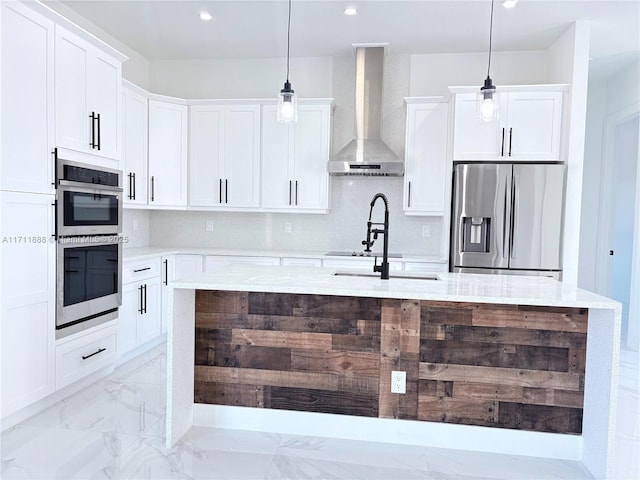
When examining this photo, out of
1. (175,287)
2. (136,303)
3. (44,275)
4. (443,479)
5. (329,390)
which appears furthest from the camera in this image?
(136,303)

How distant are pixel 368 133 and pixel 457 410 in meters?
2.98

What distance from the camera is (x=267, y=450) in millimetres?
2406

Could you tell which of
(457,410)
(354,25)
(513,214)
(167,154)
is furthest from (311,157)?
(457,410)

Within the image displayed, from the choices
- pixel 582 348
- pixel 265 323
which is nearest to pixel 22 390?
pixel 265 323

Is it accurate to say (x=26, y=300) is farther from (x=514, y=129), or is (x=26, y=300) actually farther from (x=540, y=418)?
(x=514, y=129)

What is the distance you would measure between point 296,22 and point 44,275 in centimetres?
295

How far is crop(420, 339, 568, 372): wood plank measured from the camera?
238 cm

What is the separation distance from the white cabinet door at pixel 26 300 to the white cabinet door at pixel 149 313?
117cm

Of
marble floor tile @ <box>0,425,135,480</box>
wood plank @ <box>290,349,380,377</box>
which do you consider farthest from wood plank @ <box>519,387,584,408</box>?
marble floor tile @ <box>0,425,135,480</box>

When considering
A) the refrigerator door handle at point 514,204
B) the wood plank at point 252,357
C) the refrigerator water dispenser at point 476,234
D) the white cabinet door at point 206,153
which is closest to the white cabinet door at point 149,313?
the white cabinet door at point 206,153

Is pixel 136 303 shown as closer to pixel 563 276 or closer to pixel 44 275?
pixel 44 275

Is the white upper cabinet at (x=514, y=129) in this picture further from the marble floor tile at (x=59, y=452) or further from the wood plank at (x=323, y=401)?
the marble floor tile at (x=59, y=452)

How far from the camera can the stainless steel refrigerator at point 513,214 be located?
3.86 metres

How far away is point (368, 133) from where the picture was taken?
4.59 m
